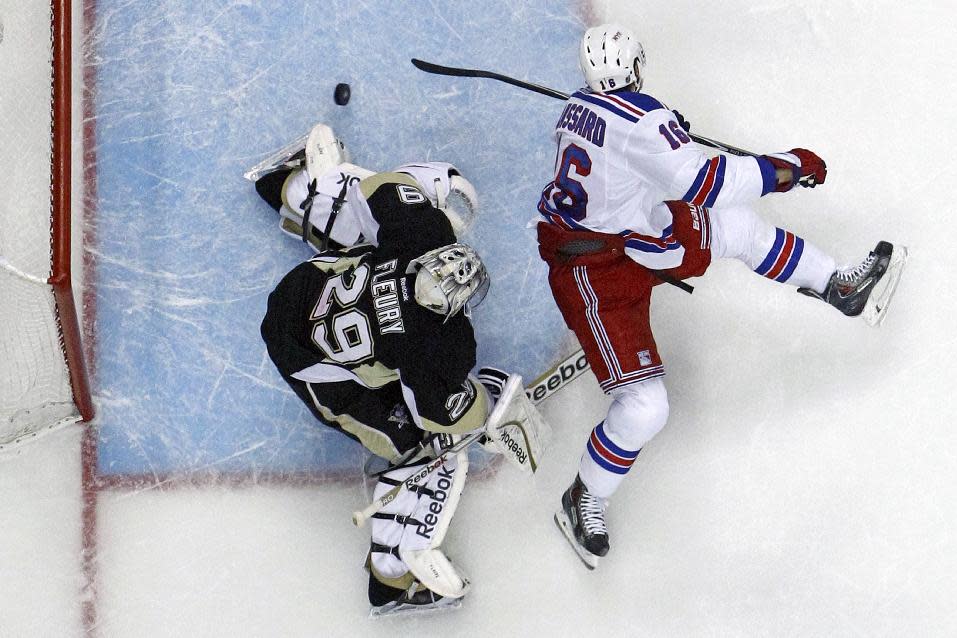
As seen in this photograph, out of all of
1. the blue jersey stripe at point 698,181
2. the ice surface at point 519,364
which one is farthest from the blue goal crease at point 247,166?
the blue jersey stripe at point 698,181

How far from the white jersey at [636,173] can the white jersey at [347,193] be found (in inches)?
17.0

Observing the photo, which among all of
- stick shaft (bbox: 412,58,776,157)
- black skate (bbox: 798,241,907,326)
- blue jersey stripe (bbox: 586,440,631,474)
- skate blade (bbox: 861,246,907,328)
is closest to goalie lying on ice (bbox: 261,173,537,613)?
blue jersey stripe (bbox: 586,440,631,474)

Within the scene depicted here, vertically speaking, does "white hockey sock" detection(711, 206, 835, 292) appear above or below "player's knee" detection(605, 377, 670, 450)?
above

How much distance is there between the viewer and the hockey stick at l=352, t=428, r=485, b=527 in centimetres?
322

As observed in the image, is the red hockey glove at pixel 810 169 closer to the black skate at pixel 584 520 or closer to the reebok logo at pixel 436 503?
the black skate at pixel 584 520

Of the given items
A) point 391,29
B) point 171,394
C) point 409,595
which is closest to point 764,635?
point 409,595

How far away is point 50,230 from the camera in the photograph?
318 centimetres

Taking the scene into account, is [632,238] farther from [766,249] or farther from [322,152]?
[322,152]

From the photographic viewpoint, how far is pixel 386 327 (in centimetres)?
285

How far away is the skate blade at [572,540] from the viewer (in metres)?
3.39

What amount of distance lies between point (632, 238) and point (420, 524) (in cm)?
111

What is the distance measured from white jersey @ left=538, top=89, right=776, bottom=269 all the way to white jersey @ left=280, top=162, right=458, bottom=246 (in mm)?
431

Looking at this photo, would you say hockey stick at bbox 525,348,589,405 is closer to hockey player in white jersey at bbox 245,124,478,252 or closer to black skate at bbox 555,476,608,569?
black skate at bbox 555,476,608,569

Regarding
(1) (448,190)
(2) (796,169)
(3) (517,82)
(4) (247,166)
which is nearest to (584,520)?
(1) (448,190)
